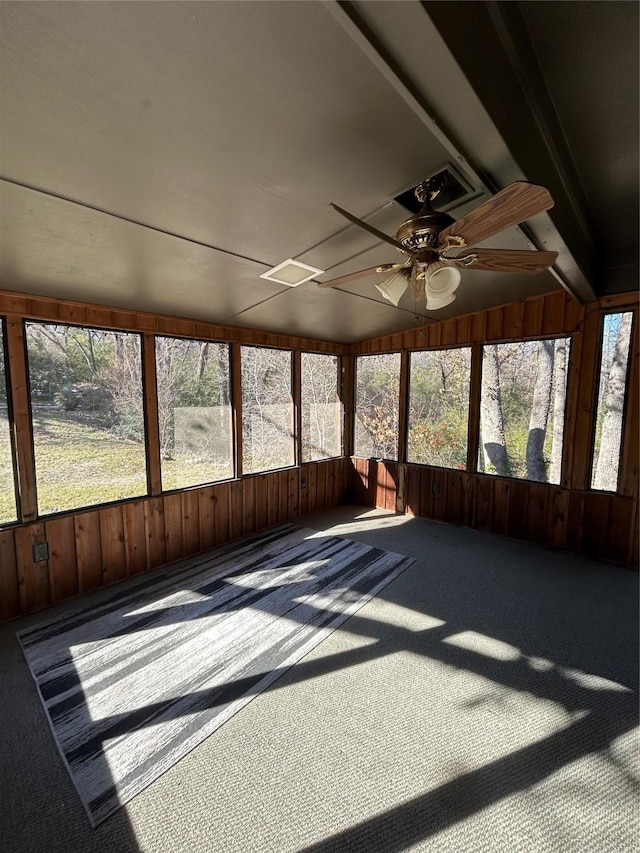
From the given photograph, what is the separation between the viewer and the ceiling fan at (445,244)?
4.47ft

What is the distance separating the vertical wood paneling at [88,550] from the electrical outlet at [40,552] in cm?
22

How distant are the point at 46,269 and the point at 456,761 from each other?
3.59 m

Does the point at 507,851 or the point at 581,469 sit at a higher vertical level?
the point at 581,469

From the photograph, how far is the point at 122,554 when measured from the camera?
3318mm

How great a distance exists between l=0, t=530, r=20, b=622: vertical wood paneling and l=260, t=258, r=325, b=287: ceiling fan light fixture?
2770 mm

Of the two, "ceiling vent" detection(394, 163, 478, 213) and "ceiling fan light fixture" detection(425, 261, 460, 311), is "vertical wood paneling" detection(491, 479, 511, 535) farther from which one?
"ceiling vent" detection(394, 163, 478, 213)

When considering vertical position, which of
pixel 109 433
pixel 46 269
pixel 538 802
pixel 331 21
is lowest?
pixel 538 802

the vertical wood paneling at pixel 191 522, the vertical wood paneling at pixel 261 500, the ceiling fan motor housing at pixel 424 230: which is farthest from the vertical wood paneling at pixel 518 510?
the vertical wood paneling at pixel 191 522

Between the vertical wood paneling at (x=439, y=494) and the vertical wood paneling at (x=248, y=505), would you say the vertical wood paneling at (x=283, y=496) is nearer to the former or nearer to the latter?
the vertical wood paneling at (x=248, y=505)

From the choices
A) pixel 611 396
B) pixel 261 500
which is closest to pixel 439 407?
pixel 611 396

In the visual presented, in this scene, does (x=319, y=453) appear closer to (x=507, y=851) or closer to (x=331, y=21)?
(x=507, y=851)

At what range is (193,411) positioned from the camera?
382cm

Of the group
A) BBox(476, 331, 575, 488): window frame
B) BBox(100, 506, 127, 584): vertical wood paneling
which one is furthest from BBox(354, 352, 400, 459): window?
BBox(100, 506, 127, 584): vertical wood paneling

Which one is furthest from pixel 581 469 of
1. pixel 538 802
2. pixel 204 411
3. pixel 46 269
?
pixel 46 269
